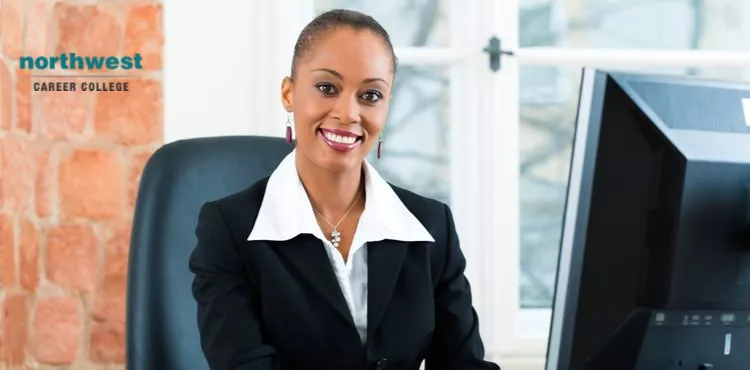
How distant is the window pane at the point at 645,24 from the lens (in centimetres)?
206

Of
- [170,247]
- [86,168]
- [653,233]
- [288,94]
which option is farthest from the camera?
[86,168]

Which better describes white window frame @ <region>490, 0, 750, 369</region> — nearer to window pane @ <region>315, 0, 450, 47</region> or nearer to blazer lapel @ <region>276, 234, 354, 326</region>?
window pane @ <region>315, 0, 450, 47</region>

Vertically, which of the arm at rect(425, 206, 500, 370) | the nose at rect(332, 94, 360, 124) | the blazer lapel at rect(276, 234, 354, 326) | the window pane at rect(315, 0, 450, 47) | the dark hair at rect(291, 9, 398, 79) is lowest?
the arm at rect(425, 206, 500, 370)

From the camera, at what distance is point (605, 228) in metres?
0.81

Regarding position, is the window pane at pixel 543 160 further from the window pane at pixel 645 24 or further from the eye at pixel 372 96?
the eye at pixel 372 96

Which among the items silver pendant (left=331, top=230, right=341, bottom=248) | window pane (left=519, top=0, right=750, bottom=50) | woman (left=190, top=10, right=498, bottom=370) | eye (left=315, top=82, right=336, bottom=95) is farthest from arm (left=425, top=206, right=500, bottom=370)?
window pane (left=519, top=0, right=750, bottom=50)

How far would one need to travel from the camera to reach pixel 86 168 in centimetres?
190

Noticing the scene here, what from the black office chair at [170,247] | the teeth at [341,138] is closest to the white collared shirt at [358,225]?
the teeth at [341,138]

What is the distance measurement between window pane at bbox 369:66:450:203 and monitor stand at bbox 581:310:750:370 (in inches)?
46.5

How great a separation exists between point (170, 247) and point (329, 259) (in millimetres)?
334

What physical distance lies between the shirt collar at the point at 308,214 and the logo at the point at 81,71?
778 mm

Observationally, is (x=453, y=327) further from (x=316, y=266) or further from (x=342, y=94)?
(x=342, y=94)

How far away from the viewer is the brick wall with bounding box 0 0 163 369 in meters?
1.90

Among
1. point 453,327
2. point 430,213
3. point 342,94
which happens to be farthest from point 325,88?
point 453,327
